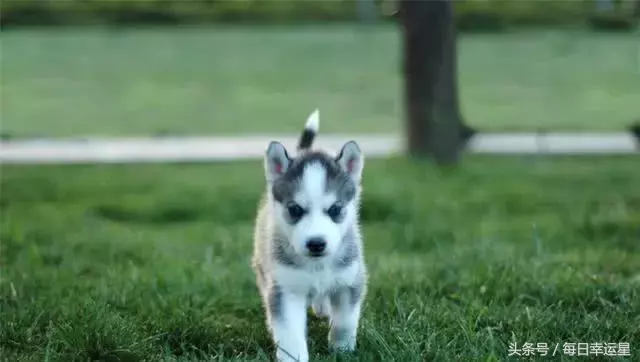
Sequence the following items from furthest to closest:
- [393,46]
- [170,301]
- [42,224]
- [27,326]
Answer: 1. [393,46]
2. [42,224]
3. [170,301]
4. [27,326]

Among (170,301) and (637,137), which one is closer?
(170,301)

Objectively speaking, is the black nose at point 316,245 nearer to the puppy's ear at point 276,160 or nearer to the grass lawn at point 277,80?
the puppy's ear at point 276,160

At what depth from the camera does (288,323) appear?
4.17 metres

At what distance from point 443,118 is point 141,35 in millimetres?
13794

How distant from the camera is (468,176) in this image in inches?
380

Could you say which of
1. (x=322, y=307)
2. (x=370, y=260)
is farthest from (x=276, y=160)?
(x=370, y=260)

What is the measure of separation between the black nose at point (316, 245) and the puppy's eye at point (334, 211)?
167 millimetres

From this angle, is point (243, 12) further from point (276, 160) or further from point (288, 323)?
point (288, 323)

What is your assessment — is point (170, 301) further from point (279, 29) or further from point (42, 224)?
point (279, 29)

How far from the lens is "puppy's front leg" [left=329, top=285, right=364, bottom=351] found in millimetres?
4320

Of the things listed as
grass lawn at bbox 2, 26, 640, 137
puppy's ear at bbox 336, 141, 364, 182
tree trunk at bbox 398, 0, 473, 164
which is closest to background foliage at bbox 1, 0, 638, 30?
grass lawn at bbox 2, 26, 640, 137

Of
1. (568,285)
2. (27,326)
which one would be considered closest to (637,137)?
(568,285)

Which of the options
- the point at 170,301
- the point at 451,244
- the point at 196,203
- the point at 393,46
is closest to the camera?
the point at 170,301

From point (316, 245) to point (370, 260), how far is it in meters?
2.53
